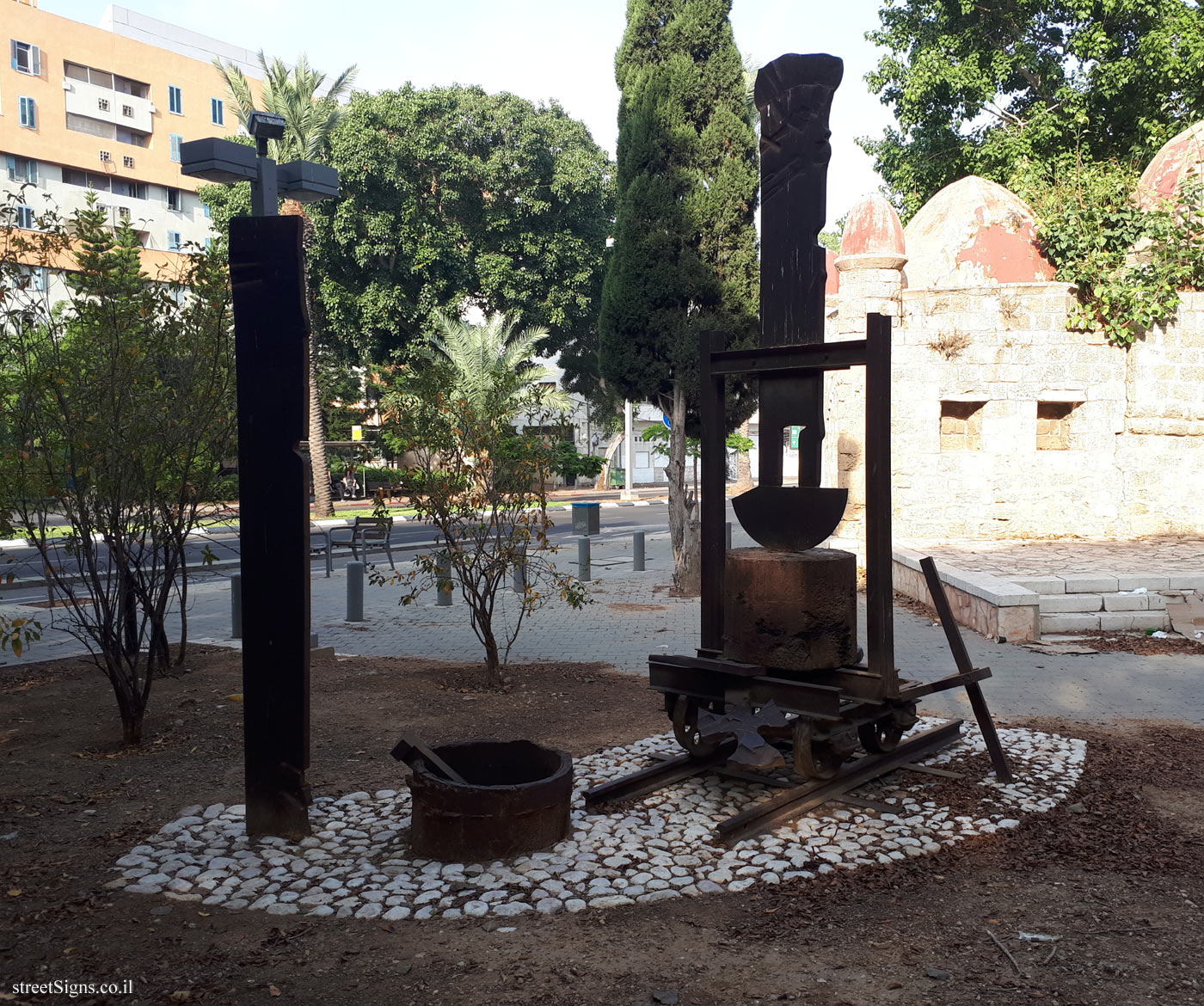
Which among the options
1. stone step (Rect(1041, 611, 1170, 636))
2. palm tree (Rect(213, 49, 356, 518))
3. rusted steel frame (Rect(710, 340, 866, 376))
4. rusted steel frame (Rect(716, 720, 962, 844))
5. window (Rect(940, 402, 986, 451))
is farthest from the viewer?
palm tree (Rect(213, 49, 356, 518))

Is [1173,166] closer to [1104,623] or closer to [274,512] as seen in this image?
[1104,623]

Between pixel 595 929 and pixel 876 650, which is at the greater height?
pixel 876 650

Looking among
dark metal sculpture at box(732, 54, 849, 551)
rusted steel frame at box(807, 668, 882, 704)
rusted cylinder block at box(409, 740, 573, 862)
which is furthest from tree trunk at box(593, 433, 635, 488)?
rusted cylinder block at box(409, 740, 573, 862)

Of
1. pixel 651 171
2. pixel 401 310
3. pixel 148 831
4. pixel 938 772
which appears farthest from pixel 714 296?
pixel 401 310

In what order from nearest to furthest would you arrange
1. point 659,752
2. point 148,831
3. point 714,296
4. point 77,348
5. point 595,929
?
point 595,929 → point 148,831 → point 659,752 → point 77,348 → point 714,296

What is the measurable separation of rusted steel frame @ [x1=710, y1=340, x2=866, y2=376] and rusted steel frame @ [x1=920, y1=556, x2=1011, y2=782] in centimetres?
117

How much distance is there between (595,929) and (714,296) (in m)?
10.3

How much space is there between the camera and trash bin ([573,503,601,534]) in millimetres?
19953

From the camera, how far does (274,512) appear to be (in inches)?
178

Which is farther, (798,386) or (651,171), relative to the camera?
(651,171)

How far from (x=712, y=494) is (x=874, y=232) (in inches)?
351

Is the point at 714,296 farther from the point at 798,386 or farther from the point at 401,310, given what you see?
the point at 401,310

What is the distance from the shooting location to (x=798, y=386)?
5.23 metres

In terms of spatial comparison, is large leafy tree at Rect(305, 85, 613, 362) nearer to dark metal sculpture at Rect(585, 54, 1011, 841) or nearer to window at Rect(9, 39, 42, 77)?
window at Rect(9, 39, 42, 77)
